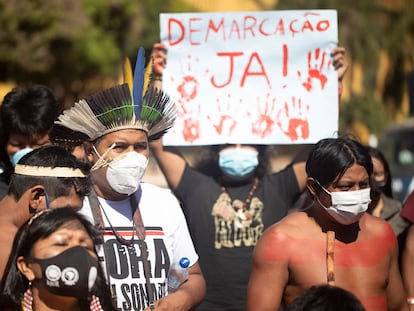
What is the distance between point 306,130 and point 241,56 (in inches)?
24.5

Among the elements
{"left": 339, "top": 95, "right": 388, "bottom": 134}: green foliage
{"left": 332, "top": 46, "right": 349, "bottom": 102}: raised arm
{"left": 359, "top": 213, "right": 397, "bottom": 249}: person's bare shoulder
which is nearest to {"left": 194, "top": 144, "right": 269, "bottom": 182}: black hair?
{"left": 332, "top": 46, "right": 349, "bottom": 102}: raised arm

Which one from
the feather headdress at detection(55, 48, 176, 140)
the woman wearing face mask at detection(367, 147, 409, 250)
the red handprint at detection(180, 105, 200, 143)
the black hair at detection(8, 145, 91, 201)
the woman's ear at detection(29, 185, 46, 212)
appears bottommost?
the woman wearing face mask at detection(367, 147, 409, 250)

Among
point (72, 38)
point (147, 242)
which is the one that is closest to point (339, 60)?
point (147, 242)

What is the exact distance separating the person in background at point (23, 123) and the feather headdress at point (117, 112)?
0.83 metres

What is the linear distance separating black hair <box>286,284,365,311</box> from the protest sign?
112 inches

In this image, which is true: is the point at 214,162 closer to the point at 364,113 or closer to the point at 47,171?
the point at 47,171

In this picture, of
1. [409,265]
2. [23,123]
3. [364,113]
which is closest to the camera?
[409,265]

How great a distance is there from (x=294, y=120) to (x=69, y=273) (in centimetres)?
290

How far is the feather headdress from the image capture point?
5.05 meters

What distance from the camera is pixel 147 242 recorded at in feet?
16.0

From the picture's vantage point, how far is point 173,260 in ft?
16.4

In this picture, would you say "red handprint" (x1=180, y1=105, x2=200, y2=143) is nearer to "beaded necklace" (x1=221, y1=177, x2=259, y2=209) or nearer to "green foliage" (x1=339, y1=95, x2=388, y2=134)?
"beaded necklace" (x1=221, y1=177, x2=259, y2=209)

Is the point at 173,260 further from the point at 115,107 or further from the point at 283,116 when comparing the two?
the point at 283,116

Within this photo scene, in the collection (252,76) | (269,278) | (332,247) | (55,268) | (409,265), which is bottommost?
(409,265)
